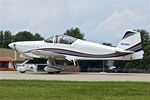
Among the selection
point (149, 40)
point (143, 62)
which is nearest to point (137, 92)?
point (143, 62)

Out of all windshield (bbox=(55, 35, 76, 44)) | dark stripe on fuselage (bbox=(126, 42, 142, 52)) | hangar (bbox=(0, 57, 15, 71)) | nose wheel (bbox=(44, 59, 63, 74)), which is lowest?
nose wheel (bbox=(44, 59, 63, 74))

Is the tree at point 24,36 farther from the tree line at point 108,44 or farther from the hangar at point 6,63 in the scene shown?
the hangar at point 6,63

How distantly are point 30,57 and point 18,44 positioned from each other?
1.73 metres

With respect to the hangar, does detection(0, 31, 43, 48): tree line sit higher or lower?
higher

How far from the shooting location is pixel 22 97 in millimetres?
11273

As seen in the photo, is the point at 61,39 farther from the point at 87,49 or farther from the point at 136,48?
the point at 136,48

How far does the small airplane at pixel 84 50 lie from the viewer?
30859 millimetres

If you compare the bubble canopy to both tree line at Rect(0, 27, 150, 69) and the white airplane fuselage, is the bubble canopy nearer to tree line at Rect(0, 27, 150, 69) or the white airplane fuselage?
the white airplane fuselage

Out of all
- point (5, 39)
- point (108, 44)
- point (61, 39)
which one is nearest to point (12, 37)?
point (5, 39)

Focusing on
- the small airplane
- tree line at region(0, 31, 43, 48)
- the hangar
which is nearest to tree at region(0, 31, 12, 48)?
tree line at region(0, 31, 43, 48)

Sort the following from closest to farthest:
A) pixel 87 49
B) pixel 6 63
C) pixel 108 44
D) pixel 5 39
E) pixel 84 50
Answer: pixel 87 49
pixel 84 50
pixel 6 63
pixel 108 44
pixel 5 39

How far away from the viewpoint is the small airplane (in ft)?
101

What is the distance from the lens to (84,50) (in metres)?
31.3

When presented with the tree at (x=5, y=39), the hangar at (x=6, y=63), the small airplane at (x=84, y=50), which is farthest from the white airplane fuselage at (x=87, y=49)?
the tree at (x=5, y=39)
